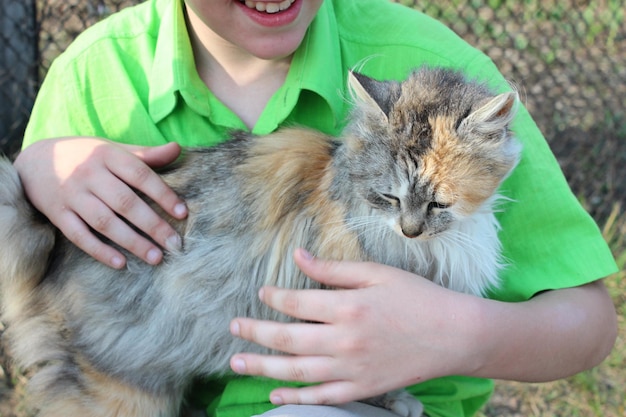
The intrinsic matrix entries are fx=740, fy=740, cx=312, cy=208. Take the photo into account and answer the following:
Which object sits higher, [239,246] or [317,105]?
[317,105]

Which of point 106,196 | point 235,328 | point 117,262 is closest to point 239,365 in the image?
point 235,328

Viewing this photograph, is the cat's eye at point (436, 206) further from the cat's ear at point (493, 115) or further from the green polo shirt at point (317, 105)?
the green polo shirt at point (317, 105)

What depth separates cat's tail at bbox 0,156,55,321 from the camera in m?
1.98

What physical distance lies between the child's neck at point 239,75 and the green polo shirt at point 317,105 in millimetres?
70

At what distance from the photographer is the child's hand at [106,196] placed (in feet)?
6.58

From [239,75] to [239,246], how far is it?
63 centimetres

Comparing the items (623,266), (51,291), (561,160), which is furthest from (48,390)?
(561,160)

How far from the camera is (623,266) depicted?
13.5 ft

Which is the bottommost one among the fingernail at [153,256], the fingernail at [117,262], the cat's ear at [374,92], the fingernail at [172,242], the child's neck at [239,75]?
the fingernail at [117,262]

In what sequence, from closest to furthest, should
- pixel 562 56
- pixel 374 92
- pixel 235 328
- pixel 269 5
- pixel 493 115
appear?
1. pixel 493 115
2. pixel 374 92
3. pixel 235 328
4. pixel 269 5
5. pixel 562 56

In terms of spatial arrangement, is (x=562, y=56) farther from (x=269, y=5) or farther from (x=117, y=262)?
(x=117, y=262)

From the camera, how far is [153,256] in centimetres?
201

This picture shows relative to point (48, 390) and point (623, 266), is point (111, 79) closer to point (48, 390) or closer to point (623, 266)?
point (48, 390)

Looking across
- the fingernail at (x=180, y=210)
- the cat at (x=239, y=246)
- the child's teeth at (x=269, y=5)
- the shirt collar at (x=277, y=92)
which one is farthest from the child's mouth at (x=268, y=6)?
the fingernail at (x=180, y=210)
